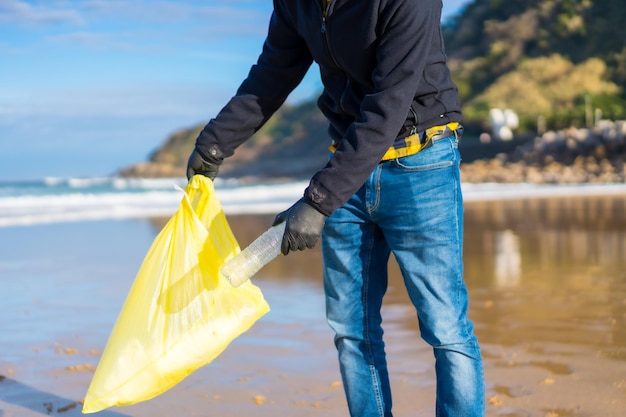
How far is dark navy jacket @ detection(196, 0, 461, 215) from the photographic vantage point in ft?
7.00

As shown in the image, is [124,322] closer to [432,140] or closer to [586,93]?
[432,140]

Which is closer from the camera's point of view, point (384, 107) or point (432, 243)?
point (384, 107)

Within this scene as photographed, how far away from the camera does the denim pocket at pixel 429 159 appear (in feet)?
7.61

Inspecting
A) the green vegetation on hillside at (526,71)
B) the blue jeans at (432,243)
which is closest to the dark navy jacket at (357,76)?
the blue jeans at (432,243)

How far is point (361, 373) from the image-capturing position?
98.8 inches

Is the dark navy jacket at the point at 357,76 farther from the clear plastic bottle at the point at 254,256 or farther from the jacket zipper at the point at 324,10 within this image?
the clear plastic bottle at the point at 254,256

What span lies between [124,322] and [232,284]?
36 centimetres

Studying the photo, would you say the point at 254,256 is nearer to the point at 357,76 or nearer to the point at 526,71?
the point at 357,76

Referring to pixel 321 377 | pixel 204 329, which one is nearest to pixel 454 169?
pixel 204 329

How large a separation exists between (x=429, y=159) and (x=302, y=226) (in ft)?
1.50

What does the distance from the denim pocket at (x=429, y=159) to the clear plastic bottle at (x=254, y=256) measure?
0.42m

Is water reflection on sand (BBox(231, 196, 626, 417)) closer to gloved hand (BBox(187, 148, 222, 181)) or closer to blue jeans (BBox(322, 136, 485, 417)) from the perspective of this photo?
blue jeans (BBox(322, 136, 485, 417))

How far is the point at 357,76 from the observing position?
2.31m

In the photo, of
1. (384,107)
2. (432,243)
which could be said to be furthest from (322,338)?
(384,107)
